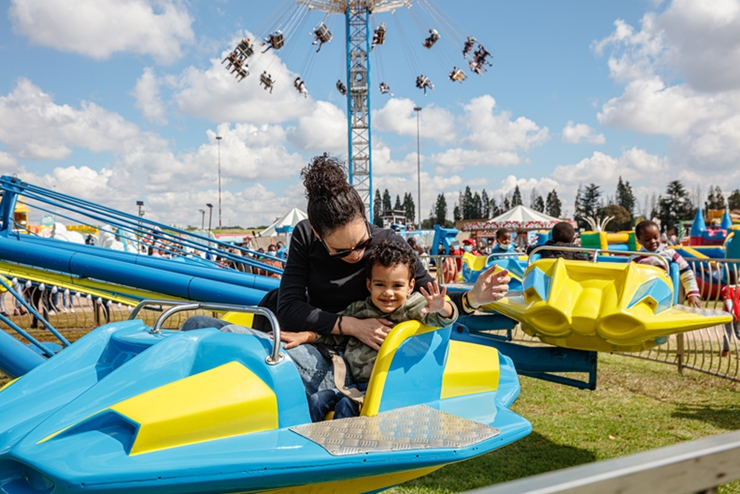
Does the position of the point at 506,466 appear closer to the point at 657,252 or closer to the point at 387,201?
the point at 657,252

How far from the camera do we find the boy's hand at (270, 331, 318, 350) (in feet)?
7.32

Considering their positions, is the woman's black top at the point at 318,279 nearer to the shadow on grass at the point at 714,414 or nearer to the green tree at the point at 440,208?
the shadow on grass at the point at 714,414

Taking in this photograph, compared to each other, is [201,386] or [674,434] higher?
[201,386]

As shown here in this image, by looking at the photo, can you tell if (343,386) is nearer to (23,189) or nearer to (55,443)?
(55,443)

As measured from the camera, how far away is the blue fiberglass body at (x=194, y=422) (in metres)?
1.59

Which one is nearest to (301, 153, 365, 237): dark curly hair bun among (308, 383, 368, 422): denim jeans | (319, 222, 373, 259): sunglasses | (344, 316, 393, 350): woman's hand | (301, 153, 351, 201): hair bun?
(301, 153, 351, 201): hair bun

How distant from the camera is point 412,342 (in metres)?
2.27

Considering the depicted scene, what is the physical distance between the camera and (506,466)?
346 cm

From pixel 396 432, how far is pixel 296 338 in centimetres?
62

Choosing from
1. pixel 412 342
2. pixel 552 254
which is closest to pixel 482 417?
pixel 412 342

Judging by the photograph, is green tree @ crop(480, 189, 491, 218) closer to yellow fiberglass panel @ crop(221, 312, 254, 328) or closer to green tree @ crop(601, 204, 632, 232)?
green tree @ crop(601, 204, 632, 232)

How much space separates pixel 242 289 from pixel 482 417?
6.93 ft

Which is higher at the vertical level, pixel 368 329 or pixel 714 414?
pixel 368 329

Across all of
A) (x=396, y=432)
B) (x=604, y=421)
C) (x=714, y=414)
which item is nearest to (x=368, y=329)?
(x=396, y=432)
